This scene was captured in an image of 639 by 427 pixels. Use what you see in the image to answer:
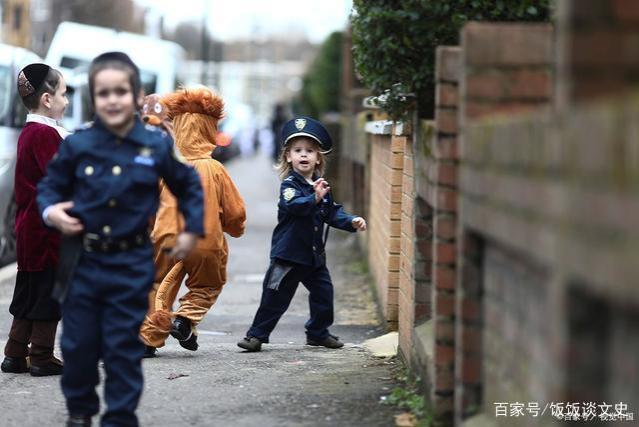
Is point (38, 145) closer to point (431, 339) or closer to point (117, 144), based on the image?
point (117, 144)

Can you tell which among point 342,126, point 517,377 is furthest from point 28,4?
point 517,377

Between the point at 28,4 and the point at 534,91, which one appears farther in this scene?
the point at 28,4

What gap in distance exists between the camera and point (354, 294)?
37.0ft

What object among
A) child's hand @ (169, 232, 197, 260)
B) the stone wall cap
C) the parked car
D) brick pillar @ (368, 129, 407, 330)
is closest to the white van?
the parked car

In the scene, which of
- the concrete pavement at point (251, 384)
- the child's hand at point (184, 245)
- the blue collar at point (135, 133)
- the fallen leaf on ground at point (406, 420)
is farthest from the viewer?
the concrete pavement at point (251, 384)

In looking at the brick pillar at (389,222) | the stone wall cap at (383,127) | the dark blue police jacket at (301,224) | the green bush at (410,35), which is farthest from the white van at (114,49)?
the green bush at (410,35)

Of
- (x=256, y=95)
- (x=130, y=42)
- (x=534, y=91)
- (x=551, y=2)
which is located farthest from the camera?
(x=256, y=95)

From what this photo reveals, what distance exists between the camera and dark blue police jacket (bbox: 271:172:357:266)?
7805 millimetres

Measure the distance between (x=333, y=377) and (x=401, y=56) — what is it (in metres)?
1.73

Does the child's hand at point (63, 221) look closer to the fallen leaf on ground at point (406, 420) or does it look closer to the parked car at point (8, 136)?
the fallen leaf on ground at point (406, 420)

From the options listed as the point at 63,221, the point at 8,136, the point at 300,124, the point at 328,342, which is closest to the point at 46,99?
the point at 300,124

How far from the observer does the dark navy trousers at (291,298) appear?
797 cm

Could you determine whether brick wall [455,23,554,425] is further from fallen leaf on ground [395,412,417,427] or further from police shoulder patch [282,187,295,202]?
police shoulder patch [282,187,295,202]

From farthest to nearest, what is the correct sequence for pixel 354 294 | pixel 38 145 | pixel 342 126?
pixel 342 126 → pixel 354 294 → pixel 38 145
